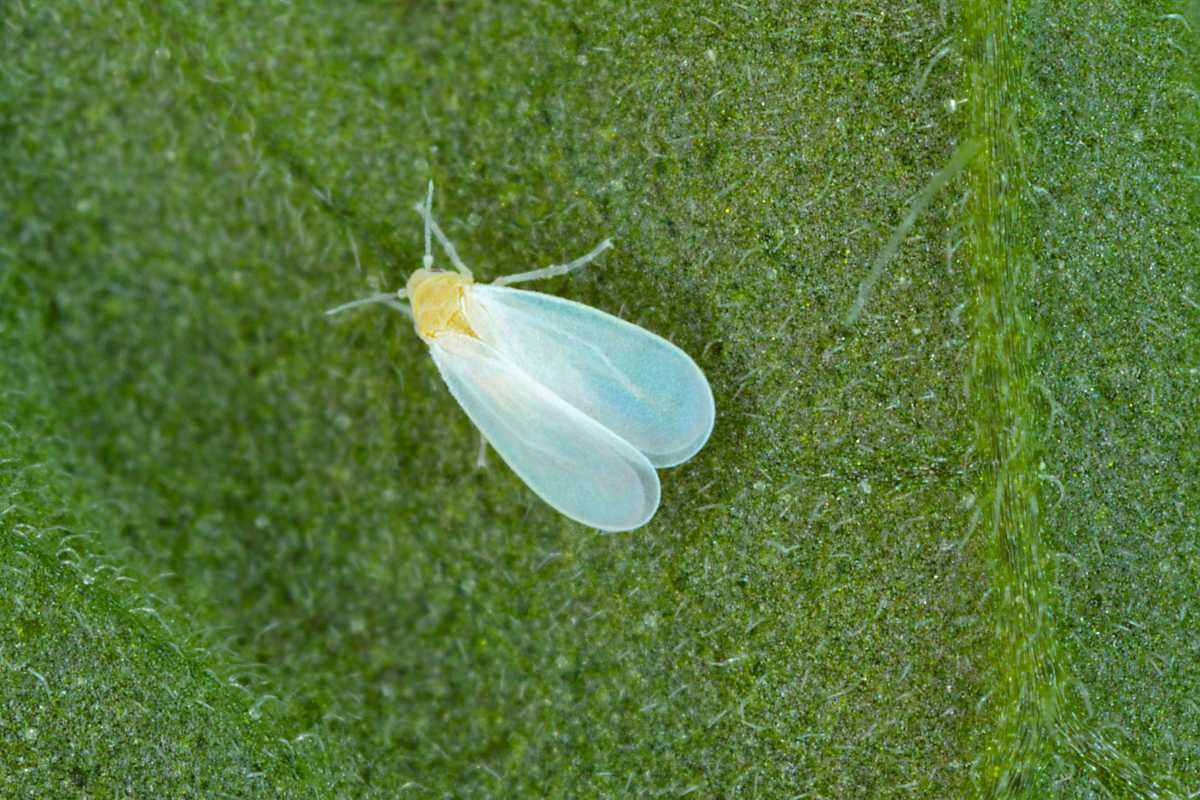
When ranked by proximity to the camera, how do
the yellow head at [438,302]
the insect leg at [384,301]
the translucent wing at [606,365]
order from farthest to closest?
the insect leg at [384,301], the yellow head at [438,302], the translucent wing at [606,365]

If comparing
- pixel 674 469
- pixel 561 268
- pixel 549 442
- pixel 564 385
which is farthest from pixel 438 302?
pixel 674 469

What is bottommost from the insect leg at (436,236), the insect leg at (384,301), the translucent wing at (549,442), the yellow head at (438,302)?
the translucent wing at (549,442)

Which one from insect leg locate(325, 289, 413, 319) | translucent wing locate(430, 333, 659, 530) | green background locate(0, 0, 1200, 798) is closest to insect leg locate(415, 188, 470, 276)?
green background locate(0, 0, 1200, 798)

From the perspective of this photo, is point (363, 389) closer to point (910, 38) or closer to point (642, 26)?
point (642, 26)

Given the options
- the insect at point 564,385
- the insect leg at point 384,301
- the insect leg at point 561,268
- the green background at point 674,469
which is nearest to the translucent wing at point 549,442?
the insect at point 564,385

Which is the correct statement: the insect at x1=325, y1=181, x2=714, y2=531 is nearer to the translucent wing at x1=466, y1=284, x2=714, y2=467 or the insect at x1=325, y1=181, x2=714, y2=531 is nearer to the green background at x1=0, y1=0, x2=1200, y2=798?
the translucent wing at x1=466, y1=284, x2=714, y2=467

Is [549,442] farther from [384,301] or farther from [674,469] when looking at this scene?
[384,301]

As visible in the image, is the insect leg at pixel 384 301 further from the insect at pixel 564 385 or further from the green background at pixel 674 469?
the green background at pixel 674 469
